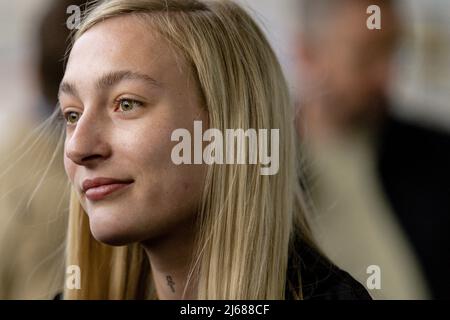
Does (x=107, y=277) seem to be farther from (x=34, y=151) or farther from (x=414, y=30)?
(x=414, y=30)

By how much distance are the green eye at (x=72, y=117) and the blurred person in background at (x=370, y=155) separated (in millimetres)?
362

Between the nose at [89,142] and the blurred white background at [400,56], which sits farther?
the blurred white background at [400,56]

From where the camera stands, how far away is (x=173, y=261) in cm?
93

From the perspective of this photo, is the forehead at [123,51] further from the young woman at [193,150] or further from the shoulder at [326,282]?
the shoulder at [326,282]

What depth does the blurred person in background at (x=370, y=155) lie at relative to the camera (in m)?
1.22

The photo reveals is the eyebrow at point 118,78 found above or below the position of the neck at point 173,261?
above

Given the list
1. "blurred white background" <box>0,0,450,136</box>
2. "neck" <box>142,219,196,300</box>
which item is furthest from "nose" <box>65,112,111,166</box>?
"blurred white background" <box>0,0,450,136</box>

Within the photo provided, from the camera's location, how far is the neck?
915 mm

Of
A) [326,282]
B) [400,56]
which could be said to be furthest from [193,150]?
[400,56]

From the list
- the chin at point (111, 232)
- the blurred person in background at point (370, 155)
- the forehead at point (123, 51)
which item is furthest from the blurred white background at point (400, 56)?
the chin at point (111, 232)

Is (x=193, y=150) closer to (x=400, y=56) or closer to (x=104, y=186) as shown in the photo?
(x=104, y=186)

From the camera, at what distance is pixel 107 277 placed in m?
1.03
